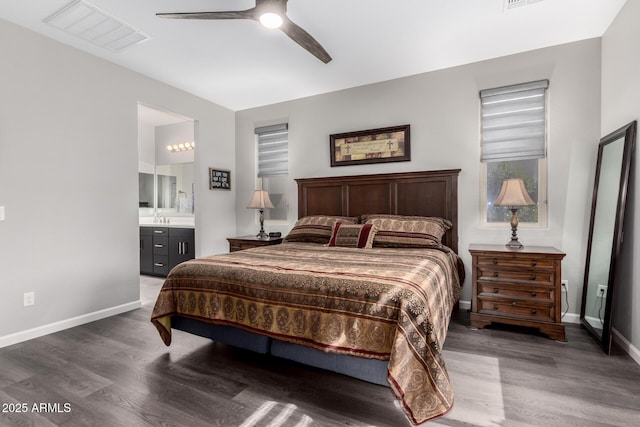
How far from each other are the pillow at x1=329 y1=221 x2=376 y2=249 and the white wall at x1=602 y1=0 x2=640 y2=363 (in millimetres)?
2036

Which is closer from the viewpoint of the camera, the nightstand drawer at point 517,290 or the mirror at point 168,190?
the nightstand drawer at point 517,290

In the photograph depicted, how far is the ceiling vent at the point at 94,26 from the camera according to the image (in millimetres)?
2523

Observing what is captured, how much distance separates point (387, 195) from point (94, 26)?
130 inches

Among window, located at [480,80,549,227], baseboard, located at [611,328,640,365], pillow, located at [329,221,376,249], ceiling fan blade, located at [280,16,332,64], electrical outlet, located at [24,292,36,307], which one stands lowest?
baseboard, located at [611,328,640,365]

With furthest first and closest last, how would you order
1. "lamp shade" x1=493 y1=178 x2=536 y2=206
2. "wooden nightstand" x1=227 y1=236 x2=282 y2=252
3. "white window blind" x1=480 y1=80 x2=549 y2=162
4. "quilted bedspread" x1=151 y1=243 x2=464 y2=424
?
"wooden nightstand" x1=227 y1=236 x2=282 y2=252
"white window blind" x1=480 y1=80 x2=549 y2=162
"lamp shade" x1=493 y1=178 x2=536 y2=206
"quilted bedspread" x1=151 y1=243 x2=464 y2=424

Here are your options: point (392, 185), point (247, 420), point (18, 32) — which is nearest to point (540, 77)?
point (392, 185)

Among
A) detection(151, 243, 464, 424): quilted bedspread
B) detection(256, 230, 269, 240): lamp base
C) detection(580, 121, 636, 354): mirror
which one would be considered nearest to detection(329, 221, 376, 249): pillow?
detection(151, 243, 464, 424): quilted bedspread

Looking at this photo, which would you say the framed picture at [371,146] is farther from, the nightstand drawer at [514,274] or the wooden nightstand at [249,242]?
the nightstand drawer at [514,274]

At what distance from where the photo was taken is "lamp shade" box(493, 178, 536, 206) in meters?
2.90

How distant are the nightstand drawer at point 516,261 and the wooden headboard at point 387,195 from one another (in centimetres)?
63

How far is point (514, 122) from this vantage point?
328 cm

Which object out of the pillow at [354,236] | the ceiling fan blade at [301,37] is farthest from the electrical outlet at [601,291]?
the ceiling fan blade at [301,37]

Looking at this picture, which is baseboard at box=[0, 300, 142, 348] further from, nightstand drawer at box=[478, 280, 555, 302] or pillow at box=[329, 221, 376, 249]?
nightstand drawer at box=[478, 280, 555, 302]

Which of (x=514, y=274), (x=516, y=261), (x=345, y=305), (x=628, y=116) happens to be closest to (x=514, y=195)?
(x=516, y=261)
